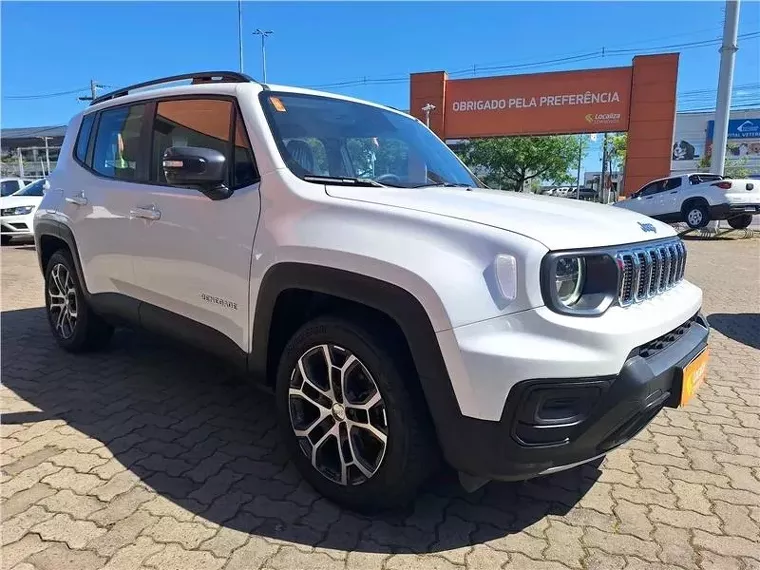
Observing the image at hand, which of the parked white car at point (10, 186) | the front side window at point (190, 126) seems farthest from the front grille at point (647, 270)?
the parked white car at point (10, 186)

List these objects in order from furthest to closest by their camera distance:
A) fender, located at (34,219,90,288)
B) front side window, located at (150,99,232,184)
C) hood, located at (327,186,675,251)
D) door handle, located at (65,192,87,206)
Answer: fender, located at (34,219,90,288)
door handle, located at (65,192,87,206)
front side window, located at (150,99,232,184)
hood, located at (327,186,675,251)

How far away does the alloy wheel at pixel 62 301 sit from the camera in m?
4.52

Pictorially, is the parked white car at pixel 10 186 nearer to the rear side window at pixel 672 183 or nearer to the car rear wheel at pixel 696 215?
the rear side window at pixel 672 183

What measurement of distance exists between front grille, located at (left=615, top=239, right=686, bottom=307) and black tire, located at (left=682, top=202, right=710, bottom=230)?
50.0ft

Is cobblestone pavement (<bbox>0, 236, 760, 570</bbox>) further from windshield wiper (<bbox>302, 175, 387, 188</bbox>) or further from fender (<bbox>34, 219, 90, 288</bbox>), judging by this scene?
windshield wiper (<bbox>302, 175, 387, 188</bbox>)

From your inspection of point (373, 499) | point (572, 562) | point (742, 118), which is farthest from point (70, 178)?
point (742, 118)

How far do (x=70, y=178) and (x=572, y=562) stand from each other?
416 centimetres

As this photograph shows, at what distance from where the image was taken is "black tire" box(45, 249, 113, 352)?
4395mm

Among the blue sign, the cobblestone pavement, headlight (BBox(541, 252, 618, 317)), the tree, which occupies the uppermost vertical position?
the blue sign

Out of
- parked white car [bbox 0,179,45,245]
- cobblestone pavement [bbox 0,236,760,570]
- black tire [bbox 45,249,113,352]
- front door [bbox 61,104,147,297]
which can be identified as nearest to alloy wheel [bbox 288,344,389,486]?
cobblestone pavement [bbox 0,236,760,570]

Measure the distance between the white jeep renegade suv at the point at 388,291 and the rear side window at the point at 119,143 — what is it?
0.11 metres

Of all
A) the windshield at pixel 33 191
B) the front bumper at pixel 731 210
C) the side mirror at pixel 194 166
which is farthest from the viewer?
the front bumper at pixel 731 210

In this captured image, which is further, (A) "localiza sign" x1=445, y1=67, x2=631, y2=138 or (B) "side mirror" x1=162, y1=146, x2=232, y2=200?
(A) "localiza sign" x1=445, y1=67, x2=631, y2=138

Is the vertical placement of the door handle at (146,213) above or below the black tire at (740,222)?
above
